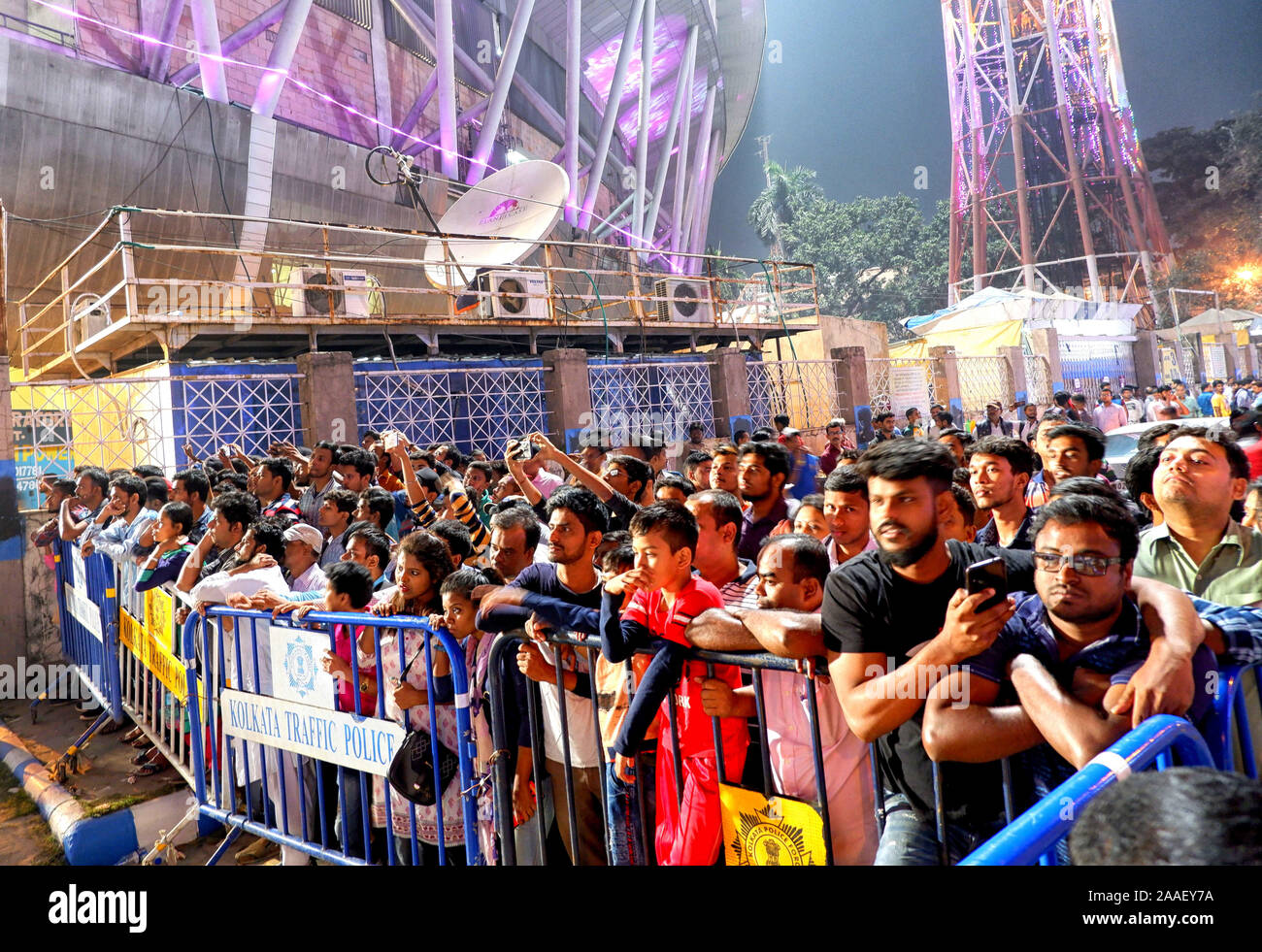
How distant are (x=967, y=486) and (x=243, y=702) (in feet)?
11.8

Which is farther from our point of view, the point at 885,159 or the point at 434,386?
the point at 885,159

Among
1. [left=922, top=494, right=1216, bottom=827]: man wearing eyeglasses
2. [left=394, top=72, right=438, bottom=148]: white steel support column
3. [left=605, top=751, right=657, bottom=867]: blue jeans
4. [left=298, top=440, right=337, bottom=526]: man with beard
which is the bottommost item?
[left=605, top=751, right=657, bottom=867]: blue jeans

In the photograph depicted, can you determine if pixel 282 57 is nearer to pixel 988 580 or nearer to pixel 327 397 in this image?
pixel 327 397

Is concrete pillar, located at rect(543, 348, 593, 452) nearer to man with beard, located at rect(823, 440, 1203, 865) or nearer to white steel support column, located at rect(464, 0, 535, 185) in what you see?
white steel support column, located at rect(464, 0, 535, 185)

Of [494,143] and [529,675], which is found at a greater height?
[494,143]

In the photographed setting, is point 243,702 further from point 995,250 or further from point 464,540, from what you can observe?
point 995,250

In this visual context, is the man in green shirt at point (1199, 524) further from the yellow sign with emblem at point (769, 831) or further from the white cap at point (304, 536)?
the white cap at point (304, 536)

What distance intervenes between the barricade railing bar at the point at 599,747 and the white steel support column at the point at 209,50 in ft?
45.0

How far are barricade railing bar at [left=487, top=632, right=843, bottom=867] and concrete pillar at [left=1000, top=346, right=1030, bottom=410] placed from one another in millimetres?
18859

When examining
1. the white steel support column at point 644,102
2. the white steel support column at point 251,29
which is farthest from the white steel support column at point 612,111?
the white steel support column at point 251,29

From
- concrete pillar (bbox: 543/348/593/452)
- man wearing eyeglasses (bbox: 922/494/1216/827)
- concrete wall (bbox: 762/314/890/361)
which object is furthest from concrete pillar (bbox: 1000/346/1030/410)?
man wearing eyeglasses (bbox: 922/494/1216/827)

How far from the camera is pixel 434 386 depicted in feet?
40.7

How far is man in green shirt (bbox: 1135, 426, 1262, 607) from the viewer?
267 cm
